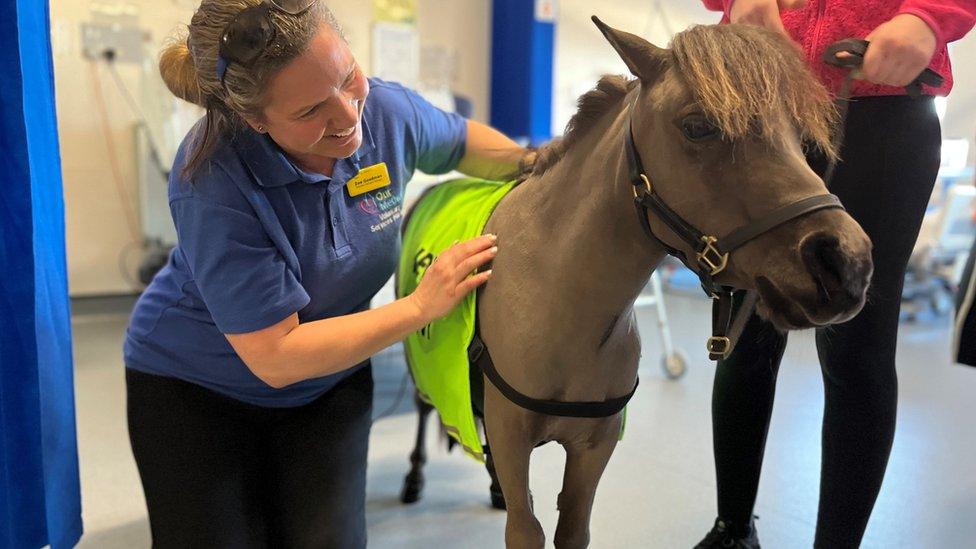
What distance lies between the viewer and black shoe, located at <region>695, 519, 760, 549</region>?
4.16ft

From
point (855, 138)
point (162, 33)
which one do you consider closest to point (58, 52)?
point (162, 33)

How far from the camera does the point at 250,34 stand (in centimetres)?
85

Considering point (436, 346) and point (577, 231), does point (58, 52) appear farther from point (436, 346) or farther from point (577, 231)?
point (577, 231)

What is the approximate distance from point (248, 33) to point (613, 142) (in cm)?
48

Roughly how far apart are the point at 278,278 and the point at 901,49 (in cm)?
86

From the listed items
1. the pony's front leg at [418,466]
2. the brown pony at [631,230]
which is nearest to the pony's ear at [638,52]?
the brown pony at [631,230]

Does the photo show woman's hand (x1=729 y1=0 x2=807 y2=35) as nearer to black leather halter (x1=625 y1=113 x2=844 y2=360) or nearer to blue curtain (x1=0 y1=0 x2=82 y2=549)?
black leather halter (x1=625 y1=113 x2=844 y2=360)

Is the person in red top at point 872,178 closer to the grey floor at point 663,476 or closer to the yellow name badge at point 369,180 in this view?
the grey floor at point 663,476

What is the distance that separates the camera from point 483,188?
1.31 meters

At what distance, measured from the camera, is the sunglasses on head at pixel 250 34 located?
0.85 m

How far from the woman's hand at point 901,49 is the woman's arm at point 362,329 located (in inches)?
21.4

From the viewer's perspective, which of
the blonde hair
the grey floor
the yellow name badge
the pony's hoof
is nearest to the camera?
the blonde hair

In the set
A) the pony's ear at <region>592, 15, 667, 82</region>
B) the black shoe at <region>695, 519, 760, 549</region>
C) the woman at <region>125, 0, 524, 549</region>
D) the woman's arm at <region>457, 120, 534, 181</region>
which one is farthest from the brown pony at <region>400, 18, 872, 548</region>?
the black shoe at <region>695, 519, 760, 549</region>

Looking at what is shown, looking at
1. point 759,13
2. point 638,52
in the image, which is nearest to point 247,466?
point 638,52
